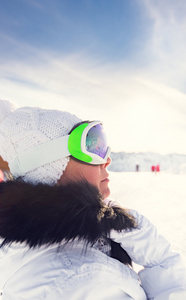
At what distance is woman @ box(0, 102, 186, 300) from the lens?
3.43 feet

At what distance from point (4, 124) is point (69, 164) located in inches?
16.4

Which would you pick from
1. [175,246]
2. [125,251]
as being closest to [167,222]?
[175,246]

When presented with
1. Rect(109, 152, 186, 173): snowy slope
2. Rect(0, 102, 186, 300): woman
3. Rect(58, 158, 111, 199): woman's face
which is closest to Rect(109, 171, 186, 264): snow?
Rect(0, 102, 186, 300): woman

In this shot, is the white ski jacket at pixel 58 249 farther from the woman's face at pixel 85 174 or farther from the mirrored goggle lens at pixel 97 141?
the mirrored goggle lens at pixel 97 141

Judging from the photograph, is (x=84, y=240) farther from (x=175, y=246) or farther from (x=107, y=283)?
(x=175, y=246)

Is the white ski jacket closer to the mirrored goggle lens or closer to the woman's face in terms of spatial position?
the woman's face

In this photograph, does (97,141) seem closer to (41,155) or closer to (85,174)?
(85,174)

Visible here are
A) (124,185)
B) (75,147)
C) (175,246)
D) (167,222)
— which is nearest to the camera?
(75,147)

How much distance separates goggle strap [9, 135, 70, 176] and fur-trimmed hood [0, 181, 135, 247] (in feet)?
0.41

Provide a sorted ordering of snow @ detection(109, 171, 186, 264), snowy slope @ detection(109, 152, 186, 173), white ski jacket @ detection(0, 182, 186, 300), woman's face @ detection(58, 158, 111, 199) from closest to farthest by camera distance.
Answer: white ski jacket @ detection(0, 182, 186, 300) → woman's face @ detection(58, 158, 111, 199) → snow @ detection(109, 171, 186, 264) → snowy slope @ detection(109, 152, 186, 173)

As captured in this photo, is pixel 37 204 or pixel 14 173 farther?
pixel 14 173

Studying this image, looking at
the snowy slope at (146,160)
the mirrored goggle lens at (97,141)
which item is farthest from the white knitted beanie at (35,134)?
the snowy slope at (146,160)

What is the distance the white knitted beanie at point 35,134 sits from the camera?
1292 mm

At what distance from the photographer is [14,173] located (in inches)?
52.9
